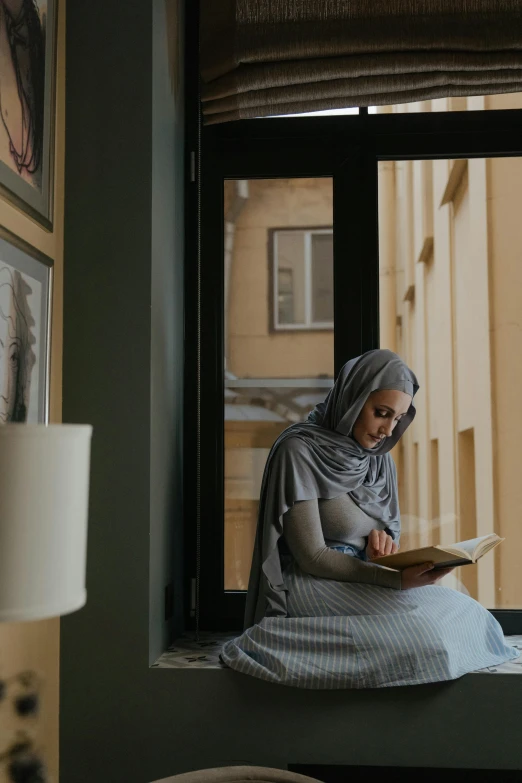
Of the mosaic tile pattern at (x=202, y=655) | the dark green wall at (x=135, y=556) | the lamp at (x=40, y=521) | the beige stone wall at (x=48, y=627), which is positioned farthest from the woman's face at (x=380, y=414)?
the lamp at (x=40, y=521)

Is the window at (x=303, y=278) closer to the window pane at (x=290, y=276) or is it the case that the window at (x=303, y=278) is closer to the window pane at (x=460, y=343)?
the window pane at (x=290, y=276)

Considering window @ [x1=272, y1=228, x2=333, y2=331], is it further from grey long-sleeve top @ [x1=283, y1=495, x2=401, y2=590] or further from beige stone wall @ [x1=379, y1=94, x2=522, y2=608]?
grey long-sleeve top @ [x1=283, y1=495, x2=401, y2=590]

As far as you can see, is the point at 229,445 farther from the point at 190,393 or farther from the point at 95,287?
the point at 95,287

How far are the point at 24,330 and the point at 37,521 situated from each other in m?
1.01

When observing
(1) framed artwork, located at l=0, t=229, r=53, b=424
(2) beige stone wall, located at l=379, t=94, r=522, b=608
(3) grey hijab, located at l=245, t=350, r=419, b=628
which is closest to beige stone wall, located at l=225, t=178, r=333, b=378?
(2) beige stone wall, located at l=379, t=94, r=522, b=608

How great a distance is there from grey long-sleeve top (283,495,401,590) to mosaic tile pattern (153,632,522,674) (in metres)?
0.36

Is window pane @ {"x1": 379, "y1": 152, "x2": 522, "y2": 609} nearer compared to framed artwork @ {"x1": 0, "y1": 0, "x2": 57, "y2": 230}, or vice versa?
framed artwork @ {"x1": 0, "y1": 0, "x2": 57, "y2": 230}

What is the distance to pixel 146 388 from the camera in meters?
2.23

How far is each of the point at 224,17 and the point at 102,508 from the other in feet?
5.34

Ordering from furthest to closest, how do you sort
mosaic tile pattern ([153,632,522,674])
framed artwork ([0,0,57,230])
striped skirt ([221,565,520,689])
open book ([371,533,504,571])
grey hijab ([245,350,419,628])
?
1. grey hijab ([245,350,419,628])
2. mosaic tile pattern ([153,632,522,674])
3. striped skirt ([221,565,520,689])
4. open book ([371,533,504,571])
5. framed artwork ([0,0,57,230])

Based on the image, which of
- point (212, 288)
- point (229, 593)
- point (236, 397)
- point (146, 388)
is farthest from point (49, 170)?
point (229, 593)

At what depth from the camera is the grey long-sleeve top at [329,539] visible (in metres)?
2.21

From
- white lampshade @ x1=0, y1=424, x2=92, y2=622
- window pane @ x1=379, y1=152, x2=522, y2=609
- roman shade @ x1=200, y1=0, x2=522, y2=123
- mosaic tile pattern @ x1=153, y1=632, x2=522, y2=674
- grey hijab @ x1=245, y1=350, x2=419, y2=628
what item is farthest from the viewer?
window pane @ x1=379, y1=152, x2=522, y2=609

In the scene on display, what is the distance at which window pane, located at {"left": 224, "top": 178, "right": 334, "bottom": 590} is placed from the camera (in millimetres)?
2746
